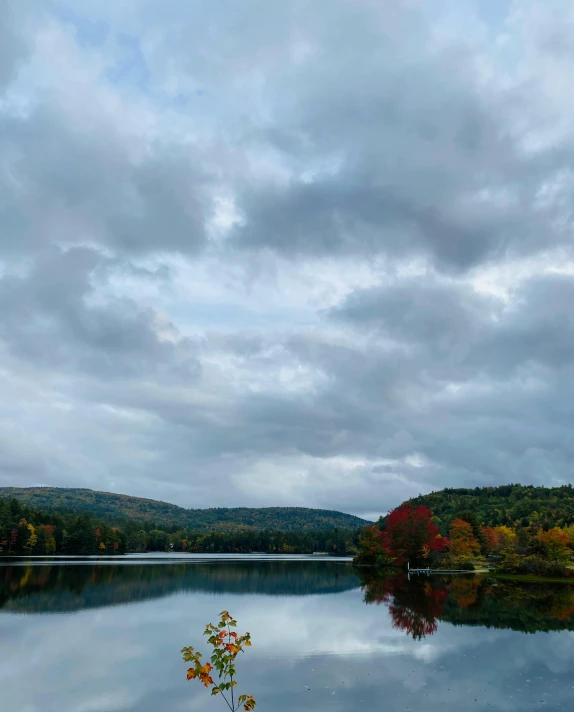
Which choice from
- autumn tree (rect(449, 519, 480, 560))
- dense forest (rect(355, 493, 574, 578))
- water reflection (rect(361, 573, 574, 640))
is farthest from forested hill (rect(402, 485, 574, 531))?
water reflection (rect(361, 573, 574, 640))

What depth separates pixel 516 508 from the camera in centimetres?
15312

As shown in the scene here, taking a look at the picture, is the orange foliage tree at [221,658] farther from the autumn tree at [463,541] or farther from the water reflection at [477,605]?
the autumn tree at [463,541]

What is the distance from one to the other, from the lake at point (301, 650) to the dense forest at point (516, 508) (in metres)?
88.2

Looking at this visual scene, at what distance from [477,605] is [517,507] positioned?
396 ft

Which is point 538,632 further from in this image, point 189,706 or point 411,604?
point 189,706

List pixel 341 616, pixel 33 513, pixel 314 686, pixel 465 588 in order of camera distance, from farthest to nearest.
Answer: pixel 33 513 → pixel 465 588 → pixel 341 616 → pixel 314 686

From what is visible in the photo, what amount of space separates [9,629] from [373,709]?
880 inches

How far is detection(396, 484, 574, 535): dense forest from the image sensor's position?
132m

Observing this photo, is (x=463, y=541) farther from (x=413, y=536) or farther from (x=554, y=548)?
(x=554, y=548)

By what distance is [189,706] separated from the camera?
64.8ft

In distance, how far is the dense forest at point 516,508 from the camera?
132 meters

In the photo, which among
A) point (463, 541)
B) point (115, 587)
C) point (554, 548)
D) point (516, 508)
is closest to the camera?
point (115, 587)

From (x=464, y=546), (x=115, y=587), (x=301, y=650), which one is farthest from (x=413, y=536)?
(x=301, y=650)

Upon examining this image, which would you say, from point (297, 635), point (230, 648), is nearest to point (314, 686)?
point (297, 635)
